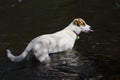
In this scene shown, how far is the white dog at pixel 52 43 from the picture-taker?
12328 millimetres

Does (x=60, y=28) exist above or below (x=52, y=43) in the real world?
above

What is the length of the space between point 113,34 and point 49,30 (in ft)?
8.55

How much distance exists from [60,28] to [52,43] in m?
3.23

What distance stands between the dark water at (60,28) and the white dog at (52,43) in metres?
0.30

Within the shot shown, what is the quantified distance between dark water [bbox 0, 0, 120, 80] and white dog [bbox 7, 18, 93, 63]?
30 cm

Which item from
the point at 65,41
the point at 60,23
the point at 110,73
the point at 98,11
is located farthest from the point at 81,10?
the point at 110,73

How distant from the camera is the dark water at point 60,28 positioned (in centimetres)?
1190

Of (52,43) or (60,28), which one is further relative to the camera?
(60,28)

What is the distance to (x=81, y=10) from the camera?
61.4 feet

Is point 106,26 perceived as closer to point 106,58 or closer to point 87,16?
point 87,16

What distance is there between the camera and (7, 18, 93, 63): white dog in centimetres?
1233

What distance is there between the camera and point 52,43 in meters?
12.9

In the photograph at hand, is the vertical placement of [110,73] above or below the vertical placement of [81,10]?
below

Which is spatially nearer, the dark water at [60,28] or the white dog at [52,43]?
the dark water at [60,28]
